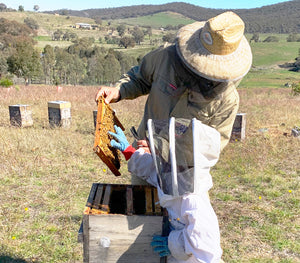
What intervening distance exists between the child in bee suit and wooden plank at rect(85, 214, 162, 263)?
0.24 ft

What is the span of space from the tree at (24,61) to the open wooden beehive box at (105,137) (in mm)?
33897

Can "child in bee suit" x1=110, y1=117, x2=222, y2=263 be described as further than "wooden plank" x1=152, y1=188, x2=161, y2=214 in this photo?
No

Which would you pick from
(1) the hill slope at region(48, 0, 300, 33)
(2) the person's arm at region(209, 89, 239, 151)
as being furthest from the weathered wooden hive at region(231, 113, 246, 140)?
(1) the hill slope at region(48, 0, 300, 33)

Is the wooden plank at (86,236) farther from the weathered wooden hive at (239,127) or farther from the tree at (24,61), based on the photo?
the tree at (24,61)

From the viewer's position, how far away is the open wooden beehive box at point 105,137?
74.6 inches

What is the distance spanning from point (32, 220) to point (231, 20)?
3239 mm

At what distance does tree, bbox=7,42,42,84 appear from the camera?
32781 millimetres

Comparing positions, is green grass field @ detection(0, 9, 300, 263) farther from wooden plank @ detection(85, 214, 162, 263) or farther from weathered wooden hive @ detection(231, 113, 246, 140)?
wooden plank @ detection(85, 214, 162, 263)

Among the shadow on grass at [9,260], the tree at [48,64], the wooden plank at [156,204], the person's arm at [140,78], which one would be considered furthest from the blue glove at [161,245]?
the tree at [48,64]

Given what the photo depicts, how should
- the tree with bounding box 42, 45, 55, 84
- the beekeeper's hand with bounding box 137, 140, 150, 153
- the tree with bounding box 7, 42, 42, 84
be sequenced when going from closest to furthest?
1. the beekeeper's hand with bounding box 137, 140, 150, 153
2. the tree with bounding box 7, 42, 42, 84
3. the tree with bounding box 42, 45, 55, 84

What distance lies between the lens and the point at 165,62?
2.26 meters

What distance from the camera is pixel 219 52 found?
186cm

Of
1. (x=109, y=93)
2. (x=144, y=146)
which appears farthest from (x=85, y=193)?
(x=144, y=146)

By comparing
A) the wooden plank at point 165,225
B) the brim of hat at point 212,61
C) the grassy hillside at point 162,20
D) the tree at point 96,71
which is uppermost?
the grassy hillside at point 162,20
